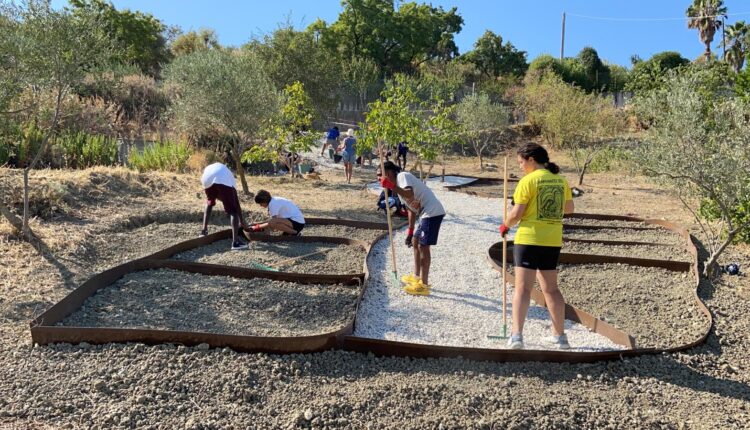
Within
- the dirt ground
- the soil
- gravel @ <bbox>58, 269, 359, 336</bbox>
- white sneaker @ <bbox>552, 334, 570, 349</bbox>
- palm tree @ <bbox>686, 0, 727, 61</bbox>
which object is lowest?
the dirt ground

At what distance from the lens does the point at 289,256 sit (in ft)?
21.9

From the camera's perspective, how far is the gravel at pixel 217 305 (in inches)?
174

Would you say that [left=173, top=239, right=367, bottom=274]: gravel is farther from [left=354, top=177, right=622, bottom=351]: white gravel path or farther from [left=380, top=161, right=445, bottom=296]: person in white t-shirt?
[left=380, top=161, right=445, bottom=296]: person in white t-shirt

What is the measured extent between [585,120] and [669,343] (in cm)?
1289

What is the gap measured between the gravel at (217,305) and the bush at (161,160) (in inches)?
275

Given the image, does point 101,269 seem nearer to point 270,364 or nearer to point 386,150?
point 270,364

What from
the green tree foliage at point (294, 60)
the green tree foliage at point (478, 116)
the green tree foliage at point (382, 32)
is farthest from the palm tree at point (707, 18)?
the green tree foliage at point (294, 60)

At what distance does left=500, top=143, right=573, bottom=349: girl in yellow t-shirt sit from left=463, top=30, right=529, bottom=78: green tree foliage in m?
35.6

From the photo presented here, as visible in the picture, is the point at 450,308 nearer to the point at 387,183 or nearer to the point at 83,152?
the point at 387,183

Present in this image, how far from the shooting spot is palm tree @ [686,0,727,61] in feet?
118

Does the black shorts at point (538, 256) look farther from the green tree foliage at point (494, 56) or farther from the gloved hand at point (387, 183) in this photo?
the green tree foliage at point (494, 56)

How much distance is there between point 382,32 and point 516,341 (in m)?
33.6

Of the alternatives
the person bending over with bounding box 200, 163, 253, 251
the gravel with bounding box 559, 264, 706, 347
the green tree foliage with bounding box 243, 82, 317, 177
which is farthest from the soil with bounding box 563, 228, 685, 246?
the green tree foliage with bounding box 243, 82, 317, 177

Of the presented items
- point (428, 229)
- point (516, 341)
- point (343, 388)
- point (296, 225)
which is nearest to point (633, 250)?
point (428, 229)
